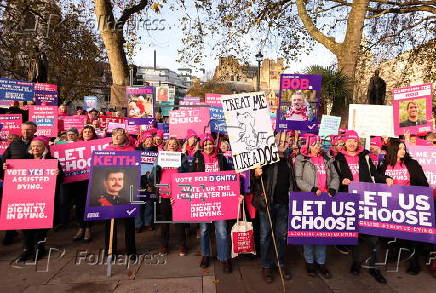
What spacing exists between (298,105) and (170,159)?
2.74m

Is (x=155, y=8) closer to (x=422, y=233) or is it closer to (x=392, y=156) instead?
(x=392, y=156)

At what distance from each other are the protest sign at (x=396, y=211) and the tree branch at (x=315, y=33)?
29.3 ft

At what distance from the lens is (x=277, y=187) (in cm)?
423

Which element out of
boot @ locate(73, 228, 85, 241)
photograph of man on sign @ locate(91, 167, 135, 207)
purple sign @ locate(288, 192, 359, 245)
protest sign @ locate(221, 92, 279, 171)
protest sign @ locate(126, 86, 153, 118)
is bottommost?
Answer: boot @ locate(73, 228, 85, 241)

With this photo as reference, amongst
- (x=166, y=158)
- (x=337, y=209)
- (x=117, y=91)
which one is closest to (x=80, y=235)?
(x=166, y=158)

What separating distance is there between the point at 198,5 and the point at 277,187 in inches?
499

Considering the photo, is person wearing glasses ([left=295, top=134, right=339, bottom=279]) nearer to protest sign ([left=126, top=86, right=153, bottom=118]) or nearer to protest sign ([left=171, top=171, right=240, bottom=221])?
protest sign ([left=171, top=171, right=240, bottom=221])

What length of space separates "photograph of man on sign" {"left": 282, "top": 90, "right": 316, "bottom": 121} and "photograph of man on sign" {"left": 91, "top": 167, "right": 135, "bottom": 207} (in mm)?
3326

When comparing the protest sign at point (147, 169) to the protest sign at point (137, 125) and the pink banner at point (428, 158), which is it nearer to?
the protest sign at point (137, 125)

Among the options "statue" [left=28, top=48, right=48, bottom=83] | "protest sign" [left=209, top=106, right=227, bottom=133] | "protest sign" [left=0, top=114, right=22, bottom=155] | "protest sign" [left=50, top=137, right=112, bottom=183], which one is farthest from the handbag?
"statue" [left=28, top=48, right=48, bottom=83]

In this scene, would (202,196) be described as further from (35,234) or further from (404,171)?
(404,171)

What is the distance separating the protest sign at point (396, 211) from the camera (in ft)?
13.2

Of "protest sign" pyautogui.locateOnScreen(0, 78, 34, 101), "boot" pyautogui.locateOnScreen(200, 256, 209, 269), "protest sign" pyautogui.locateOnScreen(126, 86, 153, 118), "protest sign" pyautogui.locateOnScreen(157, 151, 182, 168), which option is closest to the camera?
"boot" pyautogui.locateOnScreen(200, 256, 209, 269)

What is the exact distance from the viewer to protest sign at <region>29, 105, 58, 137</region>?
830 centimetres
